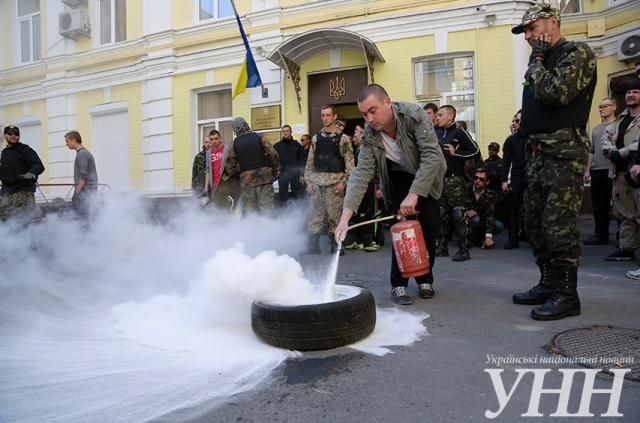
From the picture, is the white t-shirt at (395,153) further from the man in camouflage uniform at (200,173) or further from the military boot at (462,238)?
the man in camouflage uniform at (200,173)

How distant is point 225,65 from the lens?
460 inches

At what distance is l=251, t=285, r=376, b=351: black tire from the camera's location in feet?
9.27

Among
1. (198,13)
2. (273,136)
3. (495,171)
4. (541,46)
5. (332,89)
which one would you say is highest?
(198,13)

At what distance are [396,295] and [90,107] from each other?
12791 mm

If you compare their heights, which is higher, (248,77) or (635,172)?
(248,77)

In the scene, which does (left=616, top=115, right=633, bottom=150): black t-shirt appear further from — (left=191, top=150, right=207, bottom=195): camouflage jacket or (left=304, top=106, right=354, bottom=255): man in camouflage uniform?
(left=191, top=150, right=207, bottom=195): camouflage jacket

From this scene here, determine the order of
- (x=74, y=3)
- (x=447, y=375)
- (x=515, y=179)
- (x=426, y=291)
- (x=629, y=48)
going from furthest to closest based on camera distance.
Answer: (x=74, y=3) < (x=629, y=48) < (x=515, y=179) < (x=426, y=291) < (x=447, y=375)

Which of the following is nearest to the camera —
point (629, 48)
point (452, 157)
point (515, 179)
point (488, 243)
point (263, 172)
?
point (452, 157)

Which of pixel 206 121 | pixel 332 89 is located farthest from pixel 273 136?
pixel 206 121

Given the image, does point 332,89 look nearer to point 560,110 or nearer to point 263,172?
point 263,172

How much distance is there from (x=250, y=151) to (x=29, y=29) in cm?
1311

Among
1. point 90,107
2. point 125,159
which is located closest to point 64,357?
point 125,159

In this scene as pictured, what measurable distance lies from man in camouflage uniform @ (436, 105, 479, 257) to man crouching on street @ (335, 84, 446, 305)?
2.21m

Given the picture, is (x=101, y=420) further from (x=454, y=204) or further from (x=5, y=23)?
(x=5, y=23)
